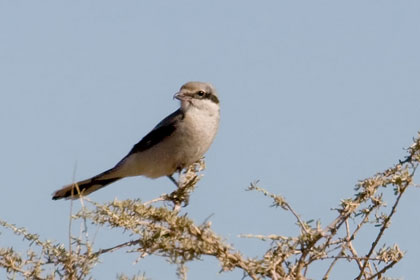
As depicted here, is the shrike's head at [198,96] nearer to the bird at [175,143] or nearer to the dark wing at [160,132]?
the bird at [175,143]

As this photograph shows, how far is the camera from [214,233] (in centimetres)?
287

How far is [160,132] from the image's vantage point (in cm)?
640

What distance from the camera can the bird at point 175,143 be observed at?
611 centimetres

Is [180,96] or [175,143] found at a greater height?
[180,96]

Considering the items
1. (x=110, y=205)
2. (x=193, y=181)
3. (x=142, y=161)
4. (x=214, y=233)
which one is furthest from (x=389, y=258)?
(x=142, y=161)

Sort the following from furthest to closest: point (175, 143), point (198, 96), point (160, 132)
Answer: point (198, 96) → point (160, 132) → point (175, 143)

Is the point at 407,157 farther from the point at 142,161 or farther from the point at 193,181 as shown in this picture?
the point at 142,161

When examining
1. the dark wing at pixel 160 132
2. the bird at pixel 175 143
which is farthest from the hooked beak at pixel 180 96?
the dark wing at pixel 160 132

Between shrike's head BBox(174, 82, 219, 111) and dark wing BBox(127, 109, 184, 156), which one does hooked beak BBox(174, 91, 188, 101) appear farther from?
dark wing BBox(127, 109, 184, 156)

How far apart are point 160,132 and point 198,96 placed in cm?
43

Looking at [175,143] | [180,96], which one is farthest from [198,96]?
[175,143]

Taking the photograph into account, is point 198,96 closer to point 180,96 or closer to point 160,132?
point 180,96

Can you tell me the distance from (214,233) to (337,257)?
45cm

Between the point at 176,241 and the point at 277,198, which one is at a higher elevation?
the point at 277,198
